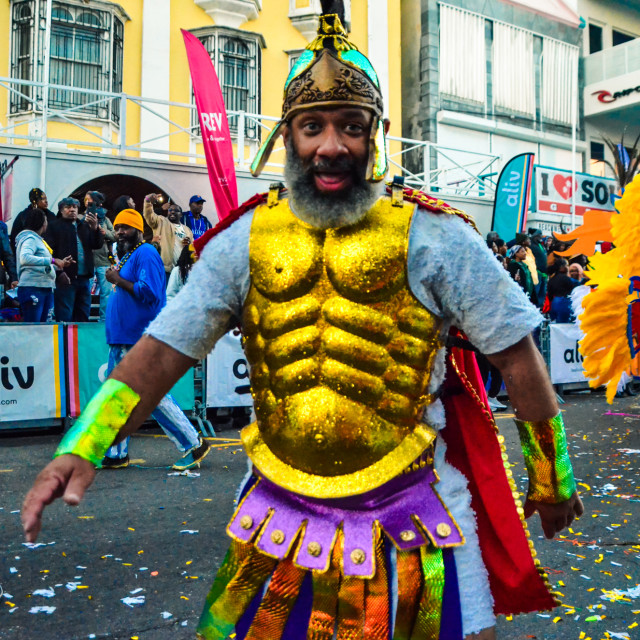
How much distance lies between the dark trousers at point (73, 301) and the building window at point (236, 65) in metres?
9.06

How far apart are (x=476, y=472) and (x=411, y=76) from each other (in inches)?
800

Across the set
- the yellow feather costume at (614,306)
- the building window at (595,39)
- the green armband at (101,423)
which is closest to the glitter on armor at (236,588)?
the green armband at (101,423)

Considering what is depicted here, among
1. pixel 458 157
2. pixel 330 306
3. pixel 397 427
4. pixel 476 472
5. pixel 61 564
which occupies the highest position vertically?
pixel 458 157

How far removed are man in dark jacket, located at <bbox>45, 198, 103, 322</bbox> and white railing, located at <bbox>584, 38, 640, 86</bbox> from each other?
20211mm

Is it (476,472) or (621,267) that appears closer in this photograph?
(476,472)

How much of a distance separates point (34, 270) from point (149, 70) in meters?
9.61

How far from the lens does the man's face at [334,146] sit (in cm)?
173

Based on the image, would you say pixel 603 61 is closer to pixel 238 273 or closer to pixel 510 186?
pixel 510 186

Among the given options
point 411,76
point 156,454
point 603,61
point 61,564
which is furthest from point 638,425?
point 603,61

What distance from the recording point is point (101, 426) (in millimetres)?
1635

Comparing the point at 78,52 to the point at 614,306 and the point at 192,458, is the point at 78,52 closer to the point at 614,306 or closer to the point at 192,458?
the point at 192,458

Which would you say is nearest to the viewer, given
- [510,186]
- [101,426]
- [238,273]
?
[101,426]

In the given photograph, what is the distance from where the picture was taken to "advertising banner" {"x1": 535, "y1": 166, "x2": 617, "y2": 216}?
51.3ft

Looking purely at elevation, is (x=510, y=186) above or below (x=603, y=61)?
below
